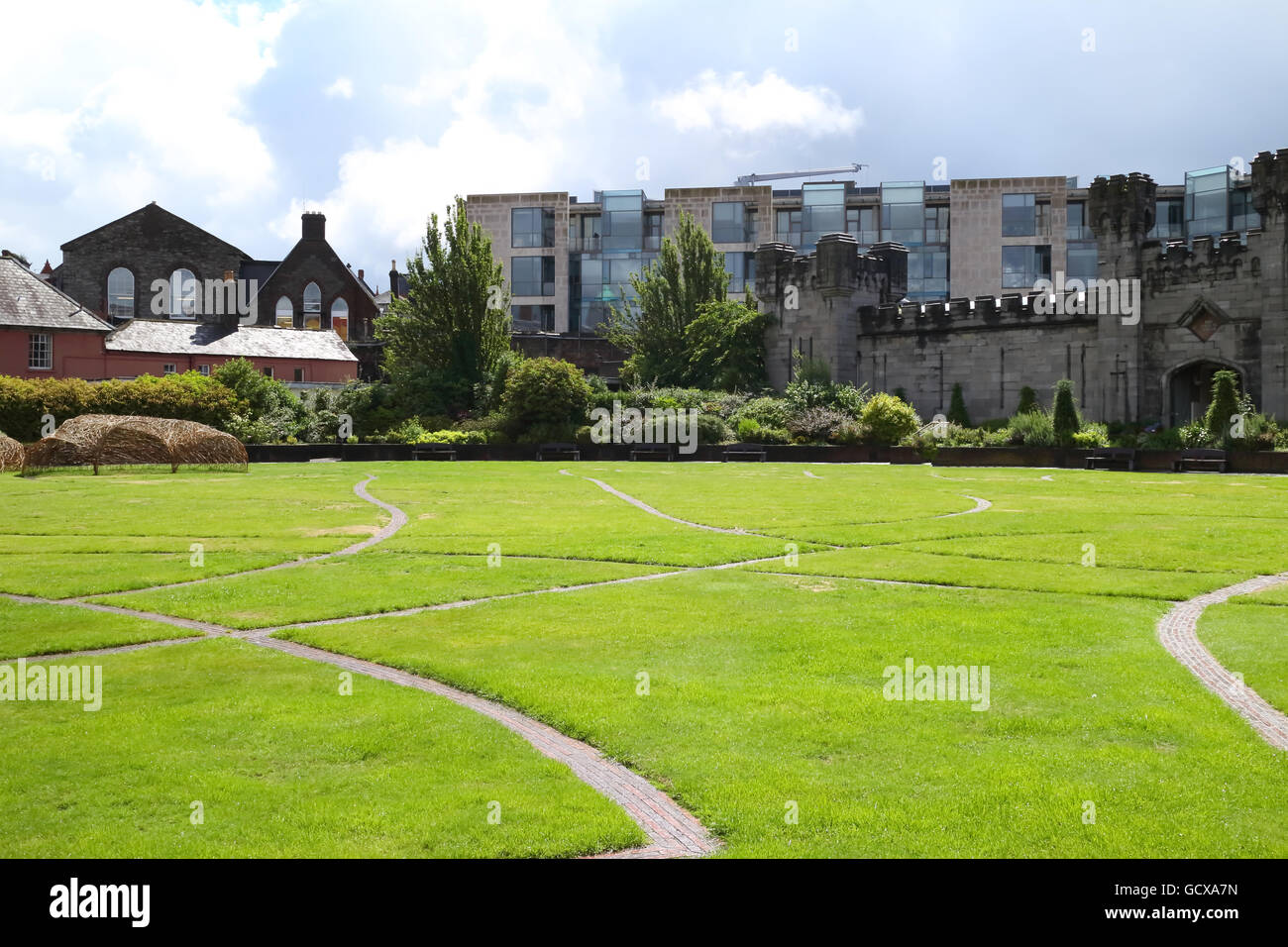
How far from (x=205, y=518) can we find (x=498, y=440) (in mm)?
25826

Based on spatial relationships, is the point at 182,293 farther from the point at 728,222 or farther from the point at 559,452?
the point at 559,452

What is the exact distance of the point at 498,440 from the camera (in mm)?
46469

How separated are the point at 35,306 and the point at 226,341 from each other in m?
10.2

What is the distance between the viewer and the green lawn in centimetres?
631

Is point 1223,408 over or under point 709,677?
over

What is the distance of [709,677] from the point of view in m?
9.38

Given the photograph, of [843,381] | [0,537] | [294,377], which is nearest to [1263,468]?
[843,381]

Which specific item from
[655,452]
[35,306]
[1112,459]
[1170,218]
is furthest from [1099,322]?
[35,306]

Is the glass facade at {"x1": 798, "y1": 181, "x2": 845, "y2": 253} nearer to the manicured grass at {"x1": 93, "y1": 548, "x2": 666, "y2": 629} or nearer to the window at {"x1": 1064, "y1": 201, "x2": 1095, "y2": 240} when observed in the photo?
the window at {"x1": 1064, "y1": 201, "x2": 1095, "y2": 240}

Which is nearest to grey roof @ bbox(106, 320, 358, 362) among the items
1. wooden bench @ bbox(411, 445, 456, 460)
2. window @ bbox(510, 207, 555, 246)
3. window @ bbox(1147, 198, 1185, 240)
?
window @ bbox(510, 207, 555, 246)

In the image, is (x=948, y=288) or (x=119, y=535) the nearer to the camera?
(x=119, y=535)

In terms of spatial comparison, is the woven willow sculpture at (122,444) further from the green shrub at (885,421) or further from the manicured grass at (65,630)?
the manicured grass at (65,630)
